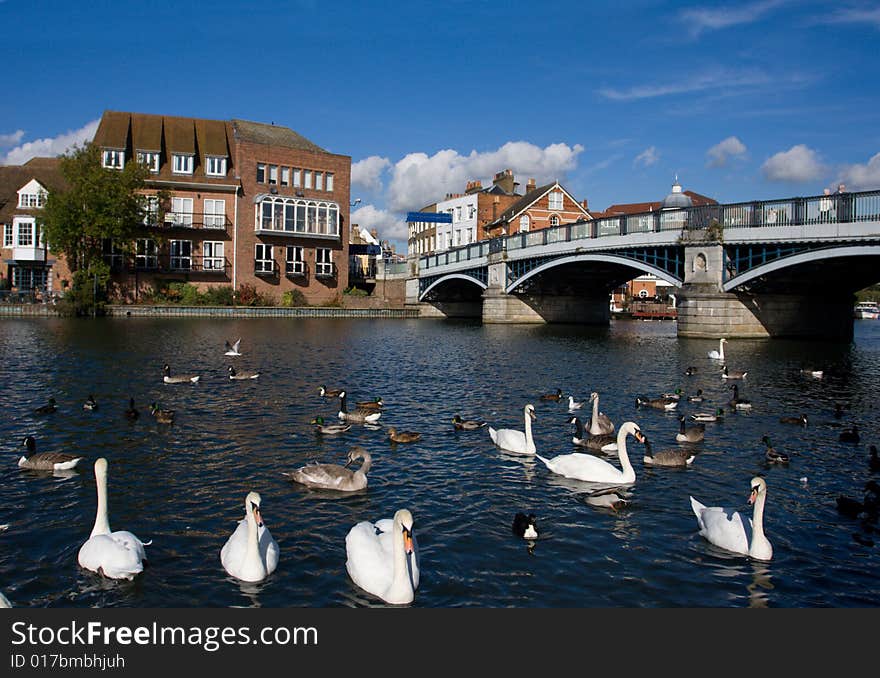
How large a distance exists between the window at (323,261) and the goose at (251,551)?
67319 mm

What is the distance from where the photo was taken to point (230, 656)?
21.8ft

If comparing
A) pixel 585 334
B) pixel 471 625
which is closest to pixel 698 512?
pixel 471 625

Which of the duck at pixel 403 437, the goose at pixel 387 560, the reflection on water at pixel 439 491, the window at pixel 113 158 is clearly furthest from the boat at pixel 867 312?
the goose at pixel 387 560

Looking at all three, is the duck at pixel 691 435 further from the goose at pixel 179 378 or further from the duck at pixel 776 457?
the goose at pixel 179 378

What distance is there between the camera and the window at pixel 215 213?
69.2 m

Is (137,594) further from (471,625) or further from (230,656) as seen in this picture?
(471,625)

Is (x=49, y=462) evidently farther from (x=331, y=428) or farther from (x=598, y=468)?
(x=598, y=468)

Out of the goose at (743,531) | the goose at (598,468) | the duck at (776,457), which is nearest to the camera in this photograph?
the goose at (743,531)

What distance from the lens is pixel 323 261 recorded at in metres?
75.3

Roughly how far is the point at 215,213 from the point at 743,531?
6648cm

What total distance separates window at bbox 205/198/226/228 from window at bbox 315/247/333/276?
9874mm

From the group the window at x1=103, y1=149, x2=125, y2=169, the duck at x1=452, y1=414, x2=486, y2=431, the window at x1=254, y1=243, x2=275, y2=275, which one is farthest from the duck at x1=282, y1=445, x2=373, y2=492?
the window at x1=103, y1=149, x2=125, y2=169

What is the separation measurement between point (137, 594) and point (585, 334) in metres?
45.8

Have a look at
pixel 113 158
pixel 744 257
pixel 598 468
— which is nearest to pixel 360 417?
pixel 598 468
